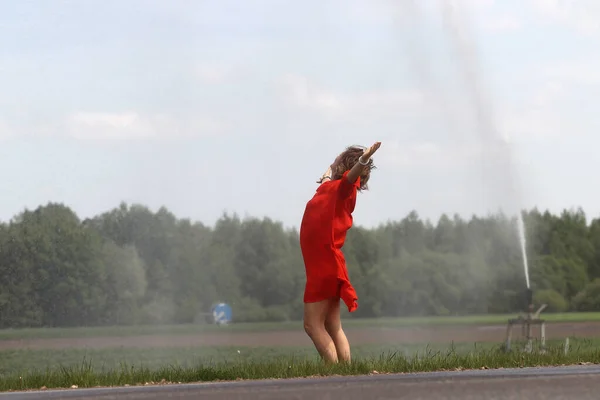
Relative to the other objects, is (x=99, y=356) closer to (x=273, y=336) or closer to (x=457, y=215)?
(x=273, y=336)

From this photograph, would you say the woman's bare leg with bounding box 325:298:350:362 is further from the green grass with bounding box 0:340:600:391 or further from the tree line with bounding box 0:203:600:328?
the tree line with bounding box 0:203:600:328

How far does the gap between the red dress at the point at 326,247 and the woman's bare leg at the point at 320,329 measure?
7 cm

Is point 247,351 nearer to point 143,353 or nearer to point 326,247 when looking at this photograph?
point 143,353

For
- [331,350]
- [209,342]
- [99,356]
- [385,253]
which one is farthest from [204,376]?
[385,253]

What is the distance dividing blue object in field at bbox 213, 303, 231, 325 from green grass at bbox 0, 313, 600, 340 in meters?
0.40

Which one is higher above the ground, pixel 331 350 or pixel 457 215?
pixel 457 215

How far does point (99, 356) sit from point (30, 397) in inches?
859

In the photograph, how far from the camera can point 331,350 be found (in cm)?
1181

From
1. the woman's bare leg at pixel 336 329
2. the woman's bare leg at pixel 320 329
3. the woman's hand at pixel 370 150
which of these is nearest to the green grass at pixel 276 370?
the woman's bare leg at pixel 320 329

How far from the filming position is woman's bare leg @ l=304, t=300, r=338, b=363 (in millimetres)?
11781

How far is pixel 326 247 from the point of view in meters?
11.8

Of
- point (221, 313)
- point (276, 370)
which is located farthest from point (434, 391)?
point (221, 313)

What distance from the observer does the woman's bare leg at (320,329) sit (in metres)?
11.8

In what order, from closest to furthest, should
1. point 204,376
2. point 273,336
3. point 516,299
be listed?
1. point 204,376
2. point 273,336
3. point 516,299
